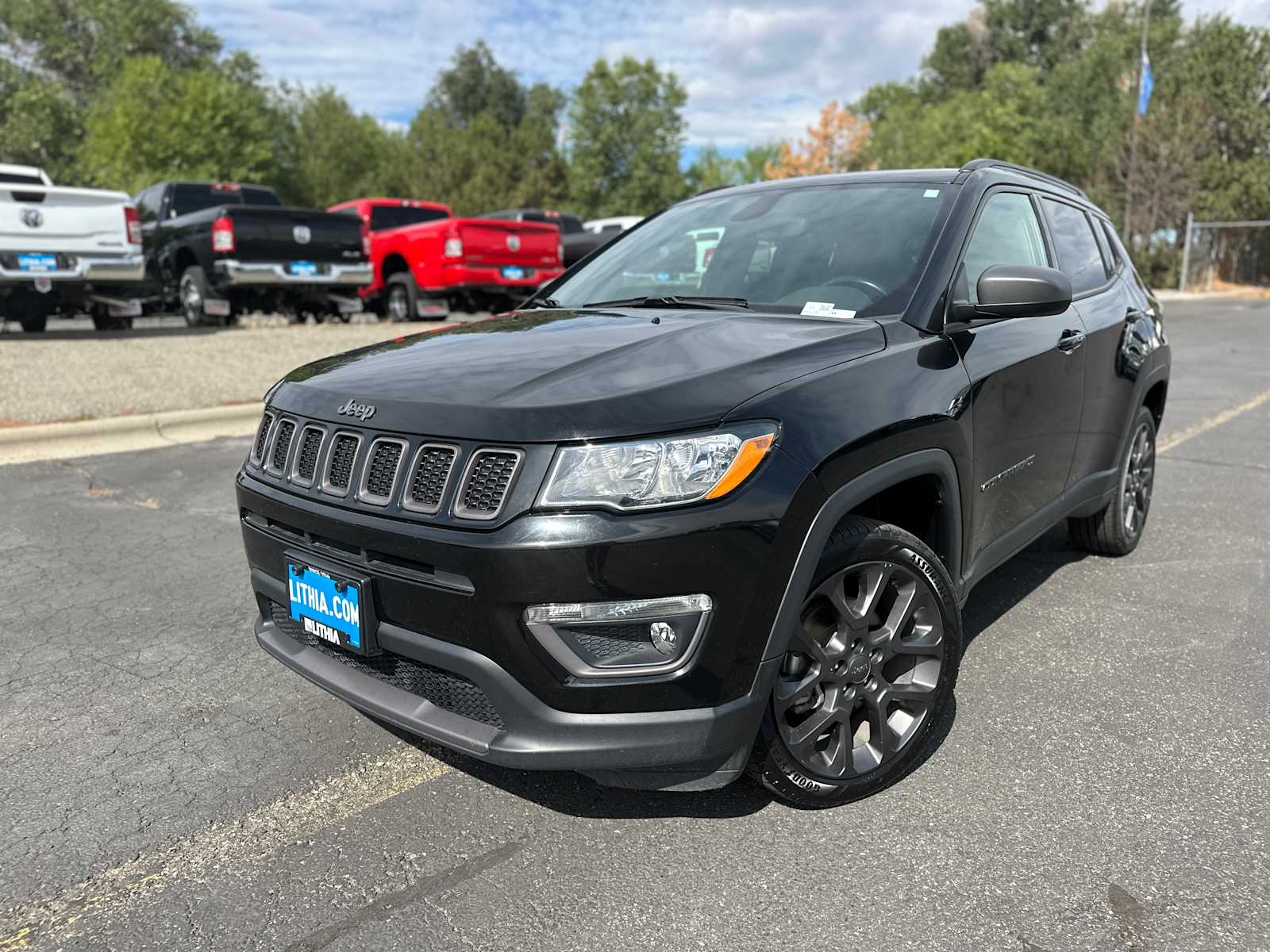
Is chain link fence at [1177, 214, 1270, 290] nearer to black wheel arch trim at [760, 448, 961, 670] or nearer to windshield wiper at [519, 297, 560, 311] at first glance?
windshield wiper at [519, 297, 560, 311]

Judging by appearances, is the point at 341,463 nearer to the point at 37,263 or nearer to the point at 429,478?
the point at 429,478

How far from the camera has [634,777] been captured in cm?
226

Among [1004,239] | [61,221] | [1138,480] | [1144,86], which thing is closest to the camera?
[1004,239]

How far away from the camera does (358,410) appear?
2.49 m

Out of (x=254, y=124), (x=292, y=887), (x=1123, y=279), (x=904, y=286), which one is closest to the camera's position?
(x=292, y=887)

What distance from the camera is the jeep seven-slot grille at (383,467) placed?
2348 mm

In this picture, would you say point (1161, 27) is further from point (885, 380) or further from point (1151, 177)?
point (885, 380)

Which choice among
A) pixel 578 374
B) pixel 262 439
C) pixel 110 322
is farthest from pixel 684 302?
pixel 110 322

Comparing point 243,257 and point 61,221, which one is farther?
point 243,257

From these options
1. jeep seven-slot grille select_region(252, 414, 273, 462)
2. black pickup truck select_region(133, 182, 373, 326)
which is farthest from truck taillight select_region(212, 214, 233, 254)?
jeep seven-slot grille select_region(252, 414, 273, 462)

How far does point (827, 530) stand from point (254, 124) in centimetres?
4232

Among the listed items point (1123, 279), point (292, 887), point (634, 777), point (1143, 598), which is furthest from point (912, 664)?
point (1123, 279)

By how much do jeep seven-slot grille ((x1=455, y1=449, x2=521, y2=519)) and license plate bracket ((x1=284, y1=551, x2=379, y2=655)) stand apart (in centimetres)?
36

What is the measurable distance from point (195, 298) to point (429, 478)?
12365 mm
